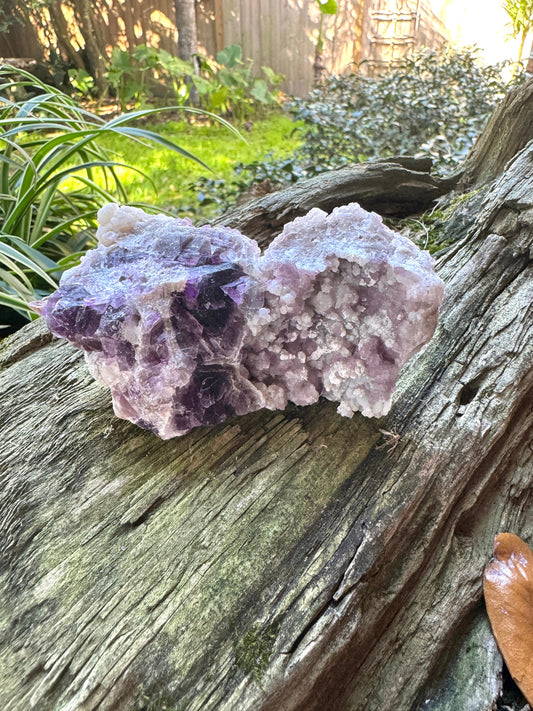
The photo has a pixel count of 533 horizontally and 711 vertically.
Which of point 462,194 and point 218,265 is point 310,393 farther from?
point 462,194

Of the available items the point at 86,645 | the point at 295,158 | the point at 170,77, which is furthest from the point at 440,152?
the point at 170,77

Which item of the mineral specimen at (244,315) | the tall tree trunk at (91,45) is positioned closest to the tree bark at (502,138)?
the mineral specimen at (244,315)

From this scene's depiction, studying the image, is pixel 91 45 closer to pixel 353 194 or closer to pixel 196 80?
pixel 196 80

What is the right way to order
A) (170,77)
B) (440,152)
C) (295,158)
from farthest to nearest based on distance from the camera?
(170,77), (295,158), (440,152)

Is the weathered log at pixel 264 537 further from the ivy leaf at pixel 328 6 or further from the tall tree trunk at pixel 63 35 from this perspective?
the tall tree trunk at pixel 63 35

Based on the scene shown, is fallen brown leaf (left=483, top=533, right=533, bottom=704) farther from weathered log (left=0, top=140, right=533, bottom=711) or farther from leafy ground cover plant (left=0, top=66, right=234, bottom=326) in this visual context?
leafy ground cover plant (left=0, top=66, right=234, bottom=326)

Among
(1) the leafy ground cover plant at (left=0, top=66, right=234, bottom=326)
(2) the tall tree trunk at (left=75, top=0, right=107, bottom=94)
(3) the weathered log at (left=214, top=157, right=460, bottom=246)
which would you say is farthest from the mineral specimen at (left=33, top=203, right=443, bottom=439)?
(2) the tall tree trunk at (left=75, top=0, right=107, bottom=94)

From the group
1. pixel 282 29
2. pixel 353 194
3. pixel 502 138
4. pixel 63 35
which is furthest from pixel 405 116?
pixel 63 35
